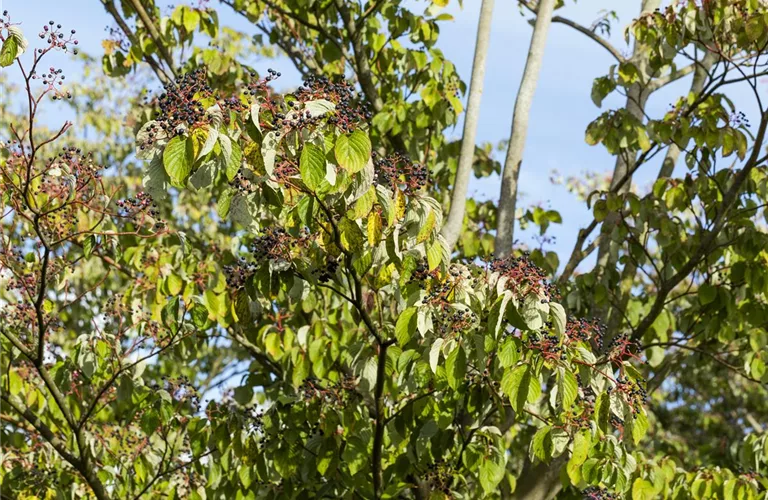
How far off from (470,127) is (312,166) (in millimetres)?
2719

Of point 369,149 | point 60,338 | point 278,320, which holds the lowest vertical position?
point 369,149

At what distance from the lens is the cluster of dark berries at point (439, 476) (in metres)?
3.97

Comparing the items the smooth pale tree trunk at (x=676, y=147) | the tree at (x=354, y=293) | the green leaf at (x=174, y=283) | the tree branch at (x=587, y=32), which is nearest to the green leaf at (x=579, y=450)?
the tree at (x=354, y=293)

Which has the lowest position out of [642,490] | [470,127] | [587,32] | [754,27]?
[642,490]

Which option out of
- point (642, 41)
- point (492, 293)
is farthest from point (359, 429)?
point (642, 41)

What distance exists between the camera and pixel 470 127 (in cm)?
521

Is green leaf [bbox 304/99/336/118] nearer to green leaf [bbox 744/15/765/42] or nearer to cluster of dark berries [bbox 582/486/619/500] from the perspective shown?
cluster of dark berries [bbox 582/486/619/500]

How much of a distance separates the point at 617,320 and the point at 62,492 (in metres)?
3.32

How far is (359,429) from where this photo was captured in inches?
161

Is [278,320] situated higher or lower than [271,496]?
higher

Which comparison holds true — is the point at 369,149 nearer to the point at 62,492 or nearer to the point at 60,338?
the point at 62,492

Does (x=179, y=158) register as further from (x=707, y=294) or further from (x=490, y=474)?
(x=707, y=294)

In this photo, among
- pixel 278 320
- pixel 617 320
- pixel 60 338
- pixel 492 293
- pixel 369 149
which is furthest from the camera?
pixel 60 338

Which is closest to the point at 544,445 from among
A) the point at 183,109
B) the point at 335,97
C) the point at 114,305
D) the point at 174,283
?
the point at 335,97
